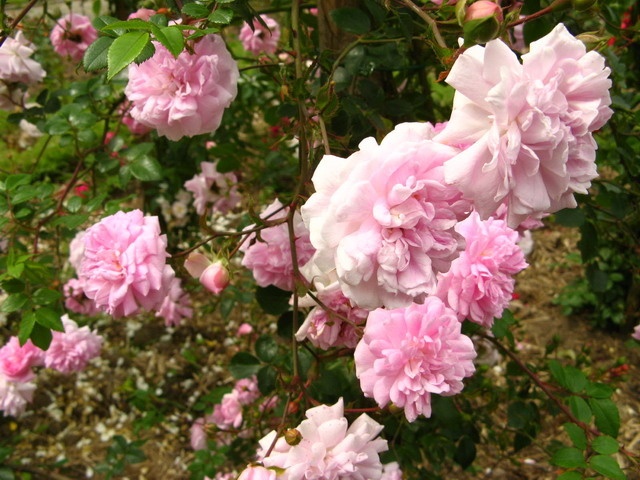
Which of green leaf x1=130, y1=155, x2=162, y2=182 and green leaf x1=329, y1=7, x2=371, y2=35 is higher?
green leaf x1=329, y1=7, x2=371, y2=35

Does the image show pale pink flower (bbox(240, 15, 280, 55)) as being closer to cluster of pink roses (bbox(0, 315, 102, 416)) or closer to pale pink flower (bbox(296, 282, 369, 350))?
cluster of pink roses (bbox(0, 315, 102, 416))

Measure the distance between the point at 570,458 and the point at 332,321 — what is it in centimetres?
46

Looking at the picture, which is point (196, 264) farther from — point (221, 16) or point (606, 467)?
point (606, 467)

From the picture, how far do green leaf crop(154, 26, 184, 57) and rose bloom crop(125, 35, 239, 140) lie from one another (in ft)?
0.45

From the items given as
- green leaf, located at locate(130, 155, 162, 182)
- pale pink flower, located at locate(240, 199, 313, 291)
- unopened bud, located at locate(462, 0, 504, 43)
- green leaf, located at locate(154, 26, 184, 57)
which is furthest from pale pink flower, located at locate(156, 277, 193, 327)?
unopened bud, located at locate(462, 0, 504, 43)

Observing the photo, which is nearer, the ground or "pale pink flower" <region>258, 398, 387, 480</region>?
"pale pink flower" <region>258, 398, 387, 480</region>

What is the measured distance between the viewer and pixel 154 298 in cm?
84

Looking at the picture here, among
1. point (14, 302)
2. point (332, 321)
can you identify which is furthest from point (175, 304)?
point (332, 321)

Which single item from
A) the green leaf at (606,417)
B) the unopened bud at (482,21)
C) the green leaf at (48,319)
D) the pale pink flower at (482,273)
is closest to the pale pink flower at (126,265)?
the green leaf at (48,319)

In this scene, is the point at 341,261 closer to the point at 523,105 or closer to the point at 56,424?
the point at 523,105

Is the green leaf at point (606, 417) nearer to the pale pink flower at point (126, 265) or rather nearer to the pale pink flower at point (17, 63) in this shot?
the pale pink flower at point (126, 265)

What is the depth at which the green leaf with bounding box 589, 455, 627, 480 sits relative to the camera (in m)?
0.89

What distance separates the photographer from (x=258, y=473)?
2.37 feet

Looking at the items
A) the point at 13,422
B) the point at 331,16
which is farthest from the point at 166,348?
the point at 331,16
